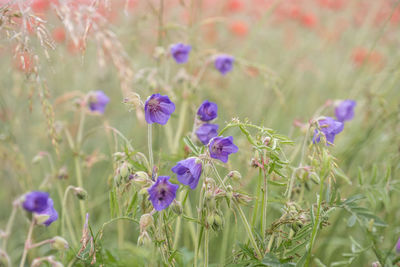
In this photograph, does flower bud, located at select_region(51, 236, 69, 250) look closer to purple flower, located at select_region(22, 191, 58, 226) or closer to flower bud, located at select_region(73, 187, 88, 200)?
purple flower, located at select_region(22, 191, 58, 226)

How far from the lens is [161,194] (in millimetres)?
962

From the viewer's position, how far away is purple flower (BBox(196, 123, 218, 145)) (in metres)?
1.20

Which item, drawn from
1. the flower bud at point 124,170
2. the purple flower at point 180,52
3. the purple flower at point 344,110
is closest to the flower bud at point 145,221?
the flower bud at point 124,170

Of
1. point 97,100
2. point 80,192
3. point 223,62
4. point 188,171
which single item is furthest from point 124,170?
point 223,62

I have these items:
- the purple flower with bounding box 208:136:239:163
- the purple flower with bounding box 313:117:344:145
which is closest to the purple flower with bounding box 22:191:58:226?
the purple flower with bounding box 208:136:239:163

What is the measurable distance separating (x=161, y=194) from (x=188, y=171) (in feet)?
0.43

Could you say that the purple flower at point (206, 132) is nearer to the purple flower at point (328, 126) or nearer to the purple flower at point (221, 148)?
the purple flower at point (221, 148)

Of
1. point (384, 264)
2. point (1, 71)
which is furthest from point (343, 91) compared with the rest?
point (1, 71)

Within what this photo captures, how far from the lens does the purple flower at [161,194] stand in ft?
3.13

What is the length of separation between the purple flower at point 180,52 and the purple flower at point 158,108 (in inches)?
24.4

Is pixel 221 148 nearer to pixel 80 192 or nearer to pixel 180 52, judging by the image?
pixel 80 192

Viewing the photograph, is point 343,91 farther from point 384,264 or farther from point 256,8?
point 384,264

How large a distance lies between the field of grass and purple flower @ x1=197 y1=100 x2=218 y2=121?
3cm

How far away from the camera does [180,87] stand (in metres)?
1.95
